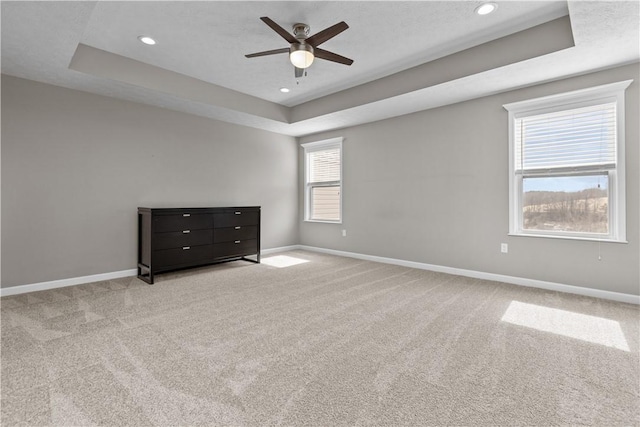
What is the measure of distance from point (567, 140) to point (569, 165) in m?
0.27

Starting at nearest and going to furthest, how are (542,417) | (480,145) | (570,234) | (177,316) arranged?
(542,417)
(177,316)
(570,234)
(480,145)

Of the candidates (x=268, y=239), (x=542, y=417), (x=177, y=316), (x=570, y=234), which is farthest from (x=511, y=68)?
(x=268, y=239)

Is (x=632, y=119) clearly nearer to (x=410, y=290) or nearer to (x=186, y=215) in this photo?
(x=410, y=290)

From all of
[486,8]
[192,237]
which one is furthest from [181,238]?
[486,8]

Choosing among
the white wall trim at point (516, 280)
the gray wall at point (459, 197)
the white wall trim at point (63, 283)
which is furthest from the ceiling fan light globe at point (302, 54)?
the white wall trim at point (63, 283)

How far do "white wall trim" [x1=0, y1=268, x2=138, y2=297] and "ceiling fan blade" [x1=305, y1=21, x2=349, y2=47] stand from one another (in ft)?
11.9

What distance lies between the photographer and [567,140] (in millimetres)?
3307

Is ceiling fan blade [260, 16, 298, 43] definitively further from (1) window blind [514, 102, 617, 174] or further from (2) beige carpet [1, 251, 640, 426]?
(1) window blind [514, 102, 617, 174]

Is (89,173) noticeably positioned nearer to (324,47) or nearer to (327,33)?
(324,47)

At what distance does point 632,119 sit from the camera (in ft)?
9.57

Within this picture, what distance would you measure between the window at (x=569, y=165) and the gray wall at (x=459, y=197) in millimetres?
83

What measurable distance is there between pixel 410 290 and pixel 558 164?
2.15 meters

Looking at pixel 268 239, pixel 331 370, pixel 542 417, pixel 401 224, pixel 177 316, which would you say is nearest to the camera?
pixel 542 417

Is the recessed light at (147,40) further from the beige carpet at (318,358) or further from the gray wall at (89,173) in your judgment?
the beige carpet at (318,358)
